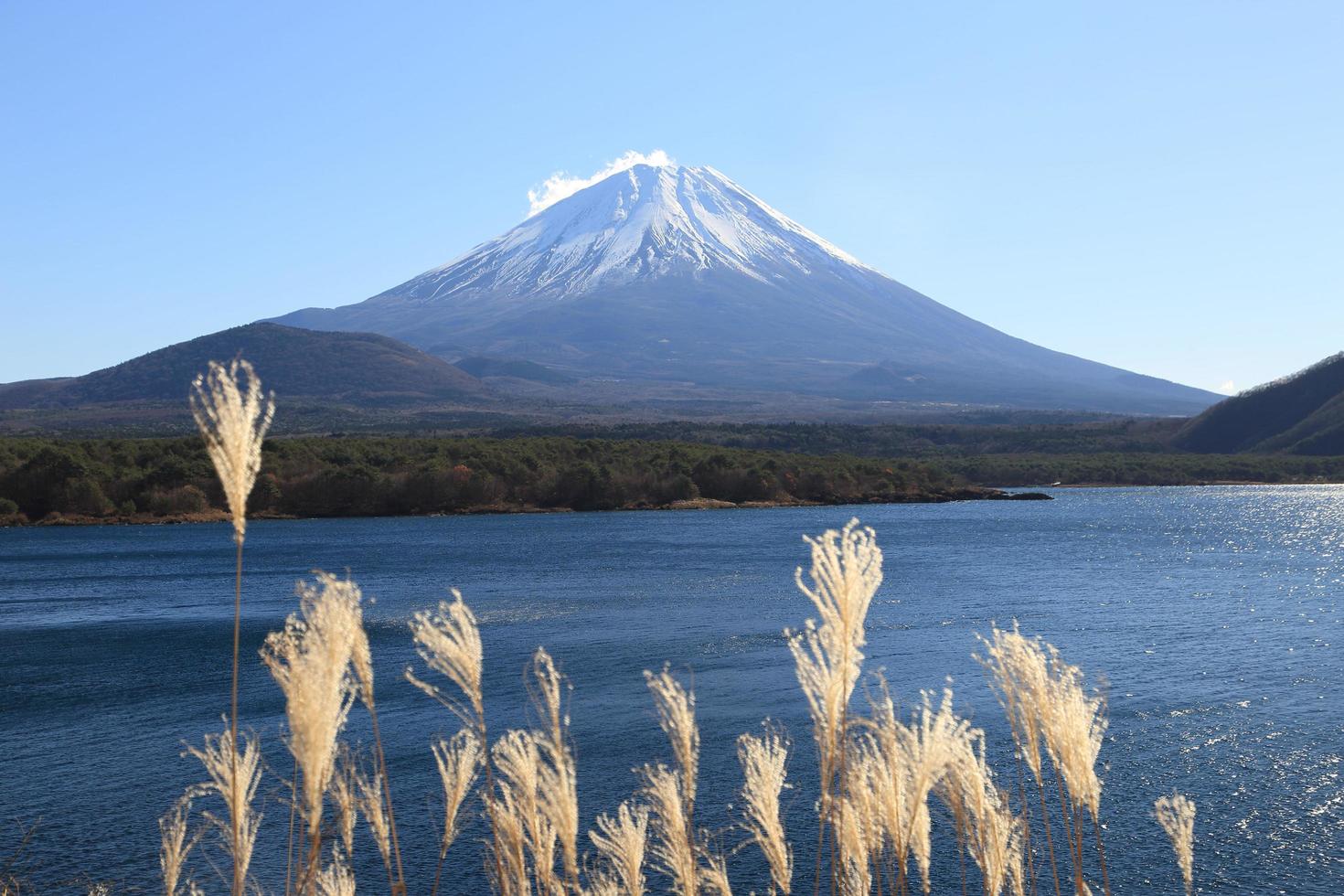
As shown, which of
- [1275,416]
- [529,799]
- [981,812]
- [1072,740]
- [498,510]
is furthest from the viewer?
[1275,416]

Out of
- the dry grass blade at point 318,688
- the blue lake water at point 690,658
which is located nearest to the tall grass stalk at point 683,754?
the dry grass blade at point 318,688

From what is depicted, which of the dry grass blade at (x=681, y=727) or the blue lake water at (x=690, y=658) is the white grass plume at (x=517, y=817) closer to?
the dry grass blade at (x=681, y=727)

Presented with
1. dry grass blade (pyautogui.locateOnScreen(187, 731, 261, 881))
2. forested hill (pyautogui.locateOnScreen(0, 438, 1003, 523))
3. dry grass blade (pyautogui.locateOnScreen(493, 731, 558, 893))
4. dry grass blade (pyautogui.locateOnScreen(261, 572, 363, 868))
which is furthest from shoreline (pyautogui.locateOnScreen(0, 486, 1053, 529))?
dry grass blade (pyautogui.locateOnScreen(261, 572, 363, 868))

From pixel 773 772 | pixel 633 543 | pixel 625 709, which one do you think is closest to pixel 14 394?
pixel 633 543

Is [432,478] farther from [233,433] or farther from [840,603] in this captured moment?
[233,433]

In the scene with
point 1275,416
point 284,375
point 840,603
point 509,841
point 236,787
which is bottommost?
point 509,841

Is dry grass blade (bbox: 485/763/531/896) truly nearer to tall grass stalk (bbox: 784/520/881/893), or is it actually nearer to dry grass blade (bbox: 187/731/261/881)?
dry grass blade (bbox: 187/731/261/881)

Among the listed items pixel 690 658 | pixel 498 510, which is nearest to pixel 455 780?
pixel 690 658
